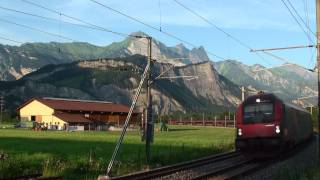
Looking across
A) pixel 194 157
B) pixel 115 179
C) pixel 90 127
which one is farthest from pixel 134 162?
pixel 90 127

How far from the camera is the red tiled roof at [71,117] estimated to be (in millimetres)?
109625

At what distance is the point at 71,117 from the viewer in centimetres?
11312

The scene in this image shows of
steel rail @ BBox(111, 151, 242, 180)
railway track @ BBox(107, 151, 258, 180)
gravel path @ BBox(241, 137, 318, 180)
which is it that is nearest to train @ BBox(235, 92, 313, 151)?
gravel path @ BBox(241, 137, 318, 180)

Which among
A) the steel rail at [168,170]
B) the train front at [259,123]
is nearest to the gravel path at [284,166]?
the train front at [259,123]

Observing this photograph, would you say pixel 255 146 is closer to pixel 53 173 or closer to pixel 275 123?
pixel 275 123

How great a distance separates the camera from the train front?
28.0 m

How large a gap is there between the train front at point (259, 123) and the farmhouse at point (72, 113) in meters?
77.1

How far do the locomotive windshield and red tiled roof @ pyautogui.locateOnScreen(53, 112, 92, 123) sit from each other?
3235 inches

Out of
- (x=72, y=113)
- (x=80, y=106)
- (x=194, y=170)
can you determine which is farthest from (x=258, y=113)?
(x=80, y=106)

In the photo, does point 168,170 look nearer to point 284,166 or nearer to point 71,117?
point 284,166

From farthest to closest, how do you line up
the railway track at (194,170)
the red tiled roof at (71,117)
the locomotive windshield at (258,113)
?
the red tiled roof at (71,117) < the locomotive windshield at (258,113) < the railway track at (194,170)

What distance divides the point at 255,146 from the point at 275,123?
1.58 meters

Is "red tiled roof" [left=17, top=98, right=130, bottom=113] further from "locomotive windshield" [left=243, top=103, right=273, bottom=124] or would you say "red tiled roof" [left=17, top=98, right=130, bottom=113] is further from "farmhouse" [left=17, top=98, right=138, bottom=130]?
"locomotive windshield" [left=243, top=103, right=273, bottom=124]

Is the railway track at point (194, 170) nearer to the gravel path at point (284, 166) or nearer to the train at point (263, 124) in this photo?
the train at point (263, 124)
